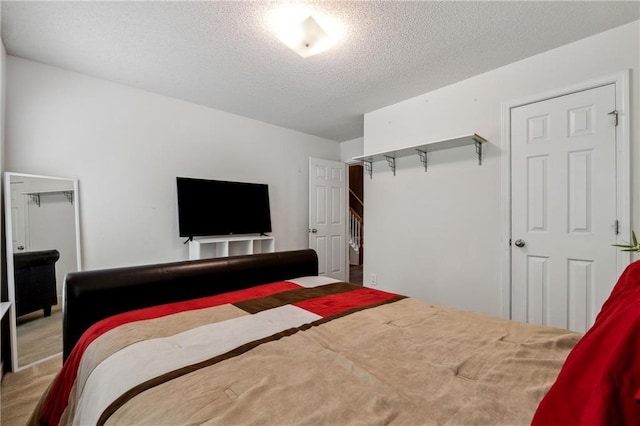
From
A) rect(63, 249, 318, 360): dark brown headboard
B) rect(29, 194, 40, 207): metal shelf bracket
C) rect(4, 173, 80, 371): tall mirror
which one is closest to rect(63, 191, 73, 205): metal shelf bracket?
rect(4, 173, 80, 371): tall mirror

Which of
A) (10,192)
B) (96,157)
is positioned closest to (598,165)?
(96,157)

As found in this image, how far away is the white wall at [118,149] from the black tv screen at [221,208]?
15cm

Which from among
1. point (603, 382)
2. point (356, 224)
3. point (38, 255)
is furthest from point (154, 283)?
point (356, 224)

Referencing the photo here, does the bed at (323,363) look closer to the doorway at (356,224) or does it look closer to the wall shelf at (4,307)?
the wall shelf at (4,307)

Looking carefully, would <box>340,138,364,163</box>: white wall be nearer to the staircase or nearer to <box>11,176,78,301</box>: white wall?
the staircase

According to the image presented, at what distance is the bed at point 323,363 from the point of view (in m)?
0.56

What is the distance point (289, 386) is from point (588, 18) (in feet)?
9.30

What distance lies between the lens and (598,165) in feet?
6.65

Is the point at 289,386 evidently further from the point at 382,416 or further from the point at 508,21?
the point at 508,21

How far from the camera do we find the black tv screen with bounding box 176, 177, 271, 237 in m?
3.12

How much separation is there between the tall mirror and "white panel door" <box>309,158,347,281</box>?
2.80m

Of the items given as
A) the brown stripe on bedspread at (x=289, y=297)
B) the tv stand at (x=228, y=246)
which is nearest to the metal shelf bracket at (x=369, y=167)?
the tv stand at (x=228, y=246)

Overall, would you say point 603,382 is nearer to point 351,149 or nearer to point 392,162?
point 392,162

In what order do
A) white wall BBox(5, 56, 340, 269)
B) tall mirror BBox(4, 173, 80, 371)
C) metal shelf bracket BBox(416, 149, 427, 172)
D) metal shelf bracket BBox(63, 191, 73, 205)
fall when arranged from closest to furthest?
1. tall mirror BBox(4, 173, 80, 371)
2. white wall BBox(5, 56, 340, 269)
3. metal shelf bracket BBox(63, 191, 73, 205)
4. metal shelf bracket BBox(416, 149, 427, 172)
